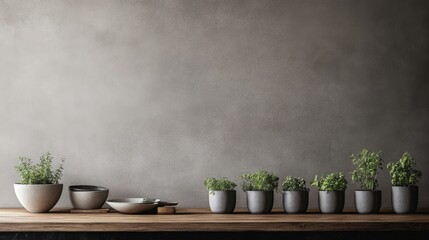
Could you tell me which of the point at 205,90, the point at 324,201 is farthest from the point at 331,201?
the point at 205,90

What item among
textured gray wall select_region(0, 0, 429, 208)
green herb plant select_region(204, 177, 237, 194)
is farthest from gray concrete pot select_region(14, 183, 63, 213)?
green herb plant select_region(204, 177, 237, 194)

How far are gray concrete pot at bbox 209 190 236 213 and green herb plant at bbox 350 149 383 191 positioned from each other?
2.02 ft

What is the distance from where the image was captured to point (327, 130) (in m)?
2.96

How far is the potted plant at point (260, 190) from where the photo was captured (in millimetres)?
2670

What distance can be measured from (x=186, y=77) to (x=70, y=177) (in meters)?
0.80

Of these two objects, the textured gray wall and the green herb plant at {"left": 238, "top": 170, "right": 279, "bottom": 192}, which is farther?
the textured gray wall

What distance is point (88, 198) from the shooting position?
2.76 m

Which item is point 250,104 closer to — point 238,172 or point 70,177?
point 238,172

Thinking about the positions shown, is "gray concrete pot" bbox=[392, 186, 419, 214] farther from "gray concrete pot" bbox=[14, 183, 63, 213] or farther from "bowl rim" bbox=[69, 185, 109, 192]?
"gray concrete pot" bbox=[14, 183, 63, 213]

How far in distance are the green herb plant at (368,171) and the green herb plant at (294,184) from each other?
263 millimetres

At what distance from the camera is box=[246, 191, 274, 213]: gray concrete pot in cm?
267

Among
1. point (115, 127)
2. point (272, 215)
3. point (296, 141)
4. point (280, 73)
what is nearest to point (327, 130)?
point (296, 141)

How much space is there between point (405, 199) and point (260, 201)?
68 cm

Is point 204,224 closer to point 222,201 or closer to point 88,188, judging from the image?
point 222,201
